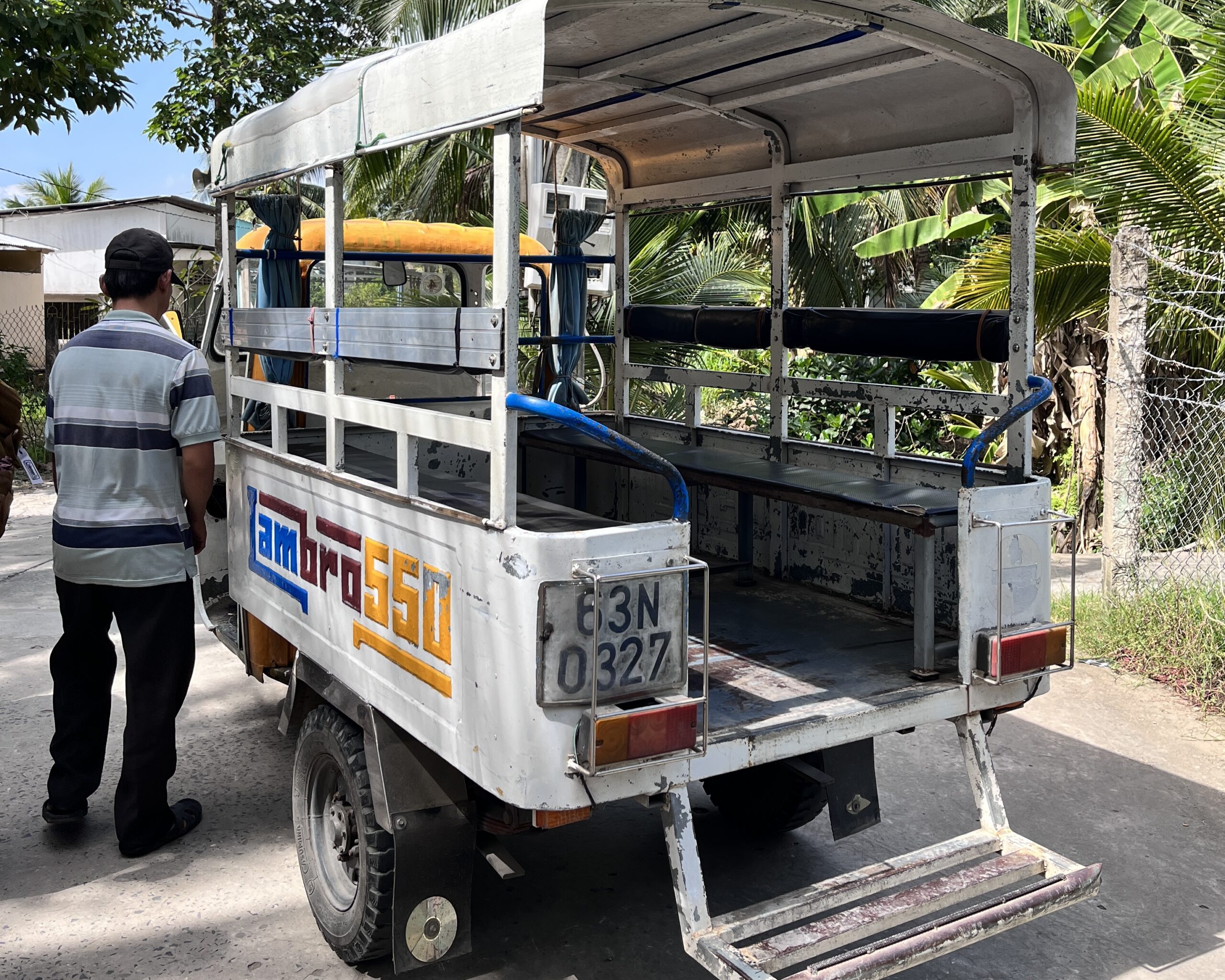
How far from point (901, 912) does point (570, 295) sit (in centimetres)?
319

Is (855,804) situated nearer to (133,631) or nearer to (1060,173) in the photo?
(1060,173)

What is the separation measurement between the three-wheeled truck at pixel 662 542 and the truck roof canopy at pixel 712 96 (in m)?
0.02

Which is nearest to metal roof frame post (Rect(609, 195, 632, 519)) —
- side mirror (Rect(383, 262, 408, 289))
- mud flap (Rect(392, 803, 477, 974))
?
side mirror (Rect(383, 262, 408, 289))

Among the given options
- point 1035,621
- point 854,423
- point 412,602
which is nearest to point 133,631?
point 412,602

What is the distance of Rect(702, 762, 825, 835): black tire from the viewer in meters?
4.38

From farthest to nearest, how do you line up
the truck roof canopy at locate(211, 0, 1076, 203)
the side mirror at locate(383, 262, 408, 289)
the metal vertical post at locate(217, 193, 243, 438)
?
the side mirror at locate(383, 262, 408, 289)
the metal vertical post at locate(217, 193, 243, 438)
the truck roof canopy at locate(211, 0, 1076, 203)

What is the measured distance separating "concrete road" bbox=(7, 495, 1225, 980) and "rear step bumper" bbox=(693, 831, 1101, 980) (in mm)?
518

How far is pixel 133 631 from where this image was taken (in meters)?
4.24

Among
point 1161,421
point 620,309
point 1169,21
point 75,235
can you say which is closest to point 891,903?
point 620,309

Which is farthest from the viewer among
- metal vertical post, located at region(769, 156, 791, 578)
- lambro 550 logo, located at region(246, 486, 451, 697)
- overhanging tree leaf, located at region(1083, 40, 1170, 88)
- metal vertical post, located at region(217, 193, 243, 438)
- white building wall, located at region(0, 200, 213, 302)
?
white building wall, located at region(0, 200, 213, 302)

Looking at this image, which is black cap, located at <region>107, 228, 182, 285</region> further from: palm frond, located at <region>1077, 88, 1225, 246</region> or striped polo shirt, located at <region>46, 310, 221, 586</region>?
palm frond, located at <region>1077, 88, 1225, 246</region>

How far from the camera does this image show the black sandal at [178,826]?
438 centimetres

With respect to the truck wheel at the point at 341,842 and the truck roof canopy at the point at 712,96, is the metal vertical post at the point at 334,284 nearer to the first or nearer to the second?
the truck roof canopy at the point at 712,96

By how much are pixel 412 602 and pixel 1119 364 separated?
16.2 ft
